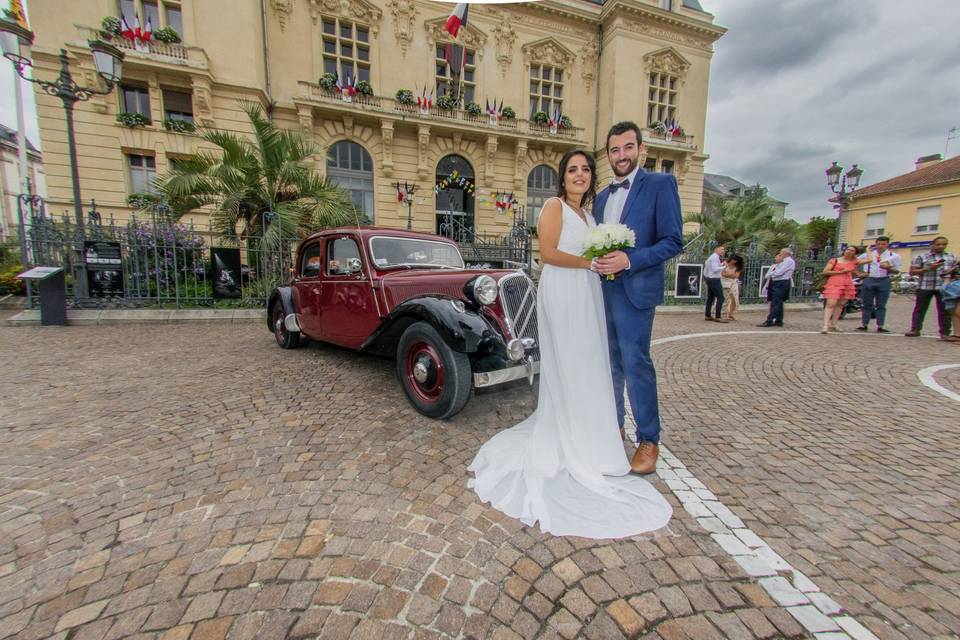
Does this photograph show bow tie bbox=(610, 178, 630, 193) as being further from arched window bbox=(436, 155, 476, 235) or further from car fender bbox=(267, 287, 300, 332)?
arched window bbox=(436, 155, 476, 235)

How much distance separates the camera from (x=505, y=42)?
754 inches

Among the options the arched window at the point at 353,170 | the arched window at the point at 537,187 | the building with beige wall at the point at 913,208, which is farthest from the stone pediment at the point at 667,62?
the arched window at the point at 353,170

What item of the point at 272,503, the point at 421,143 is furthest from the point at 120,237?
the point at 421,143

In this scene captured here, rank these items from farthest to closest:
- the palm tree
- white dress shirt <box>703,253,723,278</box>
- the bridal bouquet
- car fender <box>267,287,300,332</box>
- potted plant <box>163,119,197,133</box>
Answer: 1. potted plant <box>163,119,197,133</box>
2. white dress shirt <box>703,253,723,278</box>
3. the palm tree
4. car fender <box>267,287,300,332</box>
5. the bridal bouquet

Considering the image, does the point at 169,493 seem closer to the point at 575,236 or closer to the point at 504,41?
the point at 575,236

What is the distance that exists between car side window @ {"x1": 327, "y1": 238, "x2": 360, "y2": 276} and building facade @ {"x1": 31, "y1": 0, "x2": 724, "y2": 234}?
8.99 m

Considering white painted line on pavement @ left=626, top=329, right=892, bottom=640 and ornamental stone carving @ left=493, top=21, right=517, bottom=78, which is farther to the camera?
ornamental stone carving @ left=493, top=21, right=517, bottom=78

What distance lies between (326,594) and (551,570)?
0.92m

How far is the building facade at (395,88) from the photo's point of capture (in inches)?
564

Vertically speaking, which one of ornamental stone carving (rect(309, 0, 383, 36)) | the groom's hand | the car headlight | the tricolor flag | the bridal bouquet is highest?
ornamental stone carving (rect(309, 0, 383, 36))

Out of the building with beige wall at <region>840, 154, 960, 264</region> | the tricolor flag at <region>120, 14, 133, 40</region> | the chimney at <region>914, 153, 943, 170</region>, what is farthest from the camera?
the chimney at <region>914, 153, 943, 170</region>

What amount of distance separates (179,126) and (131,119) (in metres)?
1.58

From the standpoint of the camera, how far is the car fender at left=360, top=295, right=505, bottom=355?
2.86m

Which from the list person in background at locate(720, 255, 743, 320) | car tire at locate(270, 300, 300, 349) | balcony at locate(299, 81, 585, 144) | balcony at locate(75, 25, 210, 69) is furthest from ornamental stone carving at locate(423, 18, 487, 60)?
car tire at locate(270, 300, 300, 349)
